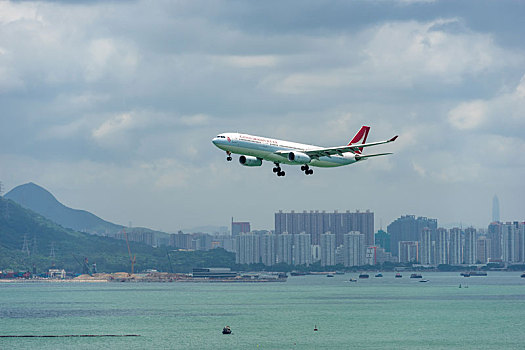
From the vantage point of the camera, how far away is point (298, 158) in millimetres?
144375

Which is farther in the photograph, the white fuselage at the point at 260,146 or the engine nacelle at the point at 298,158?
the engine nacelle at the point at 298,158

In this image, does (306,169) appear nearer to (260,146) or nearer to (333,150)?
(333,150)

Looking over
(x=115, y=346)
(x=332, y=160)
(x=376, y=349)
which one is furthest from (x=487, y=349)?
(x=115, y=346)

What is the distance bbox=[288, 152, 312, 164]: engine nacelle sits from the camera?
144 meters

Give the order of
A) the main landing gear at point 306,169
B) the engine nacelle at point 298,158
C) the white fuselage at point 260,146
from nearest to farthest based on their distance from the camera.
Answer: the white fuselage at point 260,146 → the engine nacelle at point 298,158 → the main landing gear at point 306,169

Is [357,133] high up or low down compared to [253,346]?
up

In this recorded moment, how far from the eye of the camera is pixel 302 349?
7756 inches

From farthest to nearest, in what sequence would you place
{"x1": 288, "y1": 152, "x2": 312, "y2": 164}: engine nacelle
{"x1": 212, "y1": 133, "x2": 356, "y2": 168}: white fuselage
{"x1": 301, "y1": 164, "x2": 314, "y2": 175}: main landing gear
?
1. {"x1": 301, "y1": 164, "x2": 314, "y2": 175}: main landing gear
2. {"x1": 288, "y1": 152, "x2": 312, "y2": 164}: engine nacelle
3. {"x1": 212, "y1": 133, "x2": 356, "y2": 168}: white fuselage

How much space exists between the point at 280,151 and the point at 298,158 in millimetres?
3335

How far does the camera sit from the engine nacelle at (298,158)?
472 feet

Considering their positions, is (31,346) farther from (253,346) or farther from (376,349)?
(376,349)

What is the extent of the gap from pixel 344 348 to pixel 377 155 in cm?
6513

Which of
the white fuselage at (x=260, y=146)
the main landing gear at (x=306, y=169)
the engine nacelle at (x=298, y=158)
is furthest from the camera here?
the main landing gear at (x=306, y=169)

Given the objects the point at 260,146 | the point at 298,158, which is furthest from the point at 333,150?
the point at 260,146
